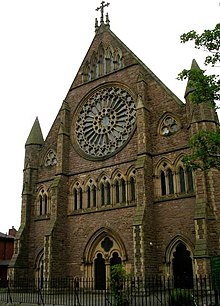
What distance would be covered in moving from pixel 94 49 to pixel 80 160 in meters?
10.9

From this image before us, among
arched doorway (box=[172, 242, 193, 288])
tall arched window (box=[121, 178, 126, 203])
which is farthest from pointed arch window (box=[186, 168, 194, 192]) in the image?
tall arched window (box=[121, 178, 126, 203])

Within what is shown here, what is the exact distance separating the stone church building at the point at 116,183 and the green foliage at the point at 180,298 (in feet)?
14.7

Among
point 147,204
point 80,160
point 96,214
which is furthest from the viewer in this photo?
point 80,160

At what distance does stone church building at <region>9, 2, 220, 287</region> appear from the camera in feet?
72.8

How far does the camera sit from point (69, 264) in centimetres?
2675

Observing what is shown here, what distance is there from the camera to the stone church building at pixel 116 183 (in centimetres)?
2219

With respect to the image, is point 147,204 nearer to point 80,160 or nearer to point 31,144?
point 80,160

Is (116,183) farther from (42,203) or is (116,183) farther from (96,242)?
(42,203)

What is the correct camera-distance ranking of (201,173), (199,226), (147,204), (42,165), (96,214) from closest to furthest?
(199,226) → (201,173) → (147,204) → (96,214) → (42,165)

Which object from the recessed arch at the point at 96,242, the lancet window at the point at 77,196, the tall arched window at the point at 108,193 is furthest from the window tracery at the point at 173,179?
the lancet window at the point at 77,196

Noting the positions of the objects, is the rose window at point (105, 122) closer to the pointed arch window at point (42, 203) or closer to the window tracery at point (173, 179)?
the window tracery at point (173, 179)

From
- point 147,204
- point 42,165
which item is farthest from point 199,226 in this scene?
point 42,165

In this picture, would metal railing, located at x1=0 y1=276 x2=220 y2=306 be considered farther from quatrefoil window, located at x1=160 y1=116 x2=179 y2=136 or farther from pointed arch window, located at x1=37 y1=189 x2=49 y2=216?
quatrefoil window, located at x1=160 y1=116 x2=179 y2=136

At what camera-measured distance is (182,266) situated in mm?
22188
